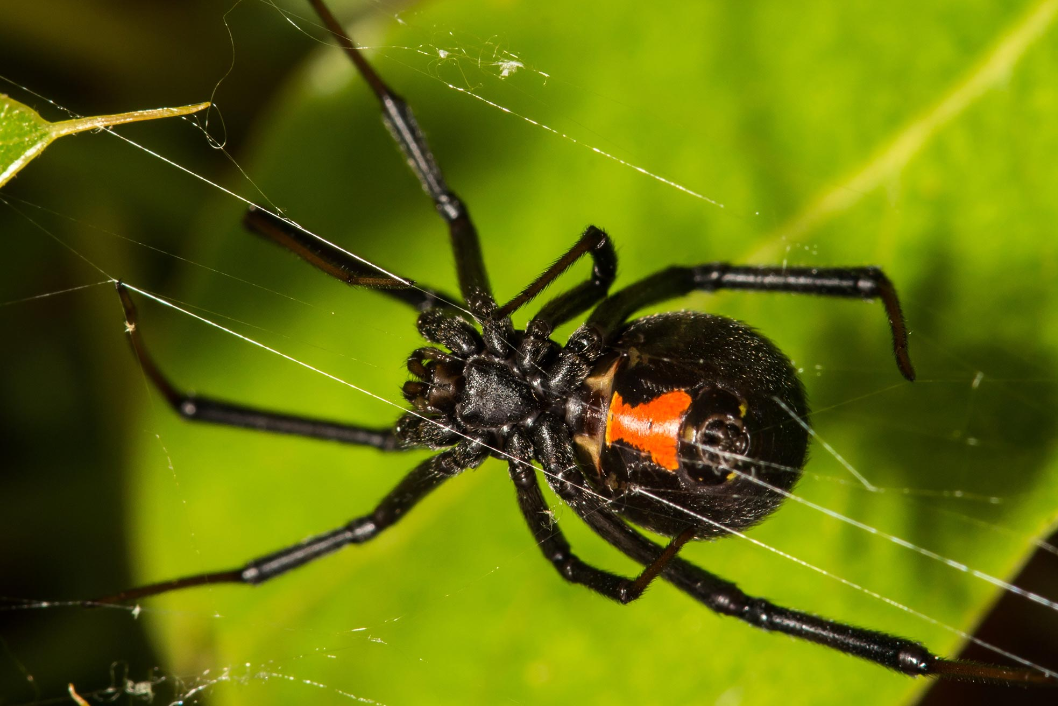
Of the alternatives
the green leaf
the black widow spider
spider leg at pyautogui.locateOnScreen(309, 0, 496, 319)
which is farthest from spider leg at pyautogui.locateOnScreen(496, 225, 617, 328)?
the green leaf

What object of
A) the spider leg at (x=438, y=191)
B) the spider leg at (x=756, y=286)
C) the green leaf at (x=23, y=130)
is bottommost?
the spider leg at (x=756, y=286)

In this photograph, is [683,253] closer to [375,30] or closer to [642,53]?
[642,53]

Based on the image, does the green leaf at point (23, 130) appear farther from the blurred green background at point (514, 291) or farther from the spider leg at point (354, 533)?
the spider leg at point (354, 533)

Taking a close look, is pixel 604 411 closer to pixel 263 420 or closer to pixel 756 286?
pixel 756 286

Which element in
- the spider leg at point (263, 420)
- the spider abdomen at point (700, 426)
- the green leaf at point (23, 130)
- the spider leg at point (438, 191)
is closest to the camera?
the green leaf at point (23, 130)

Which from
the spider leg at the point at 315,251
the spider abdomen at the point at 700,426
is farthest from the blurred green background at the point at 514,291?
the spider abdomen at the point at 700,426

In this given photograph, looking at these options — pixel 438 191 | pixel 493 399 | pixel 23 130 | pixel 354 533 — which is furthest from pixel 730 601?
pixel 23 130
